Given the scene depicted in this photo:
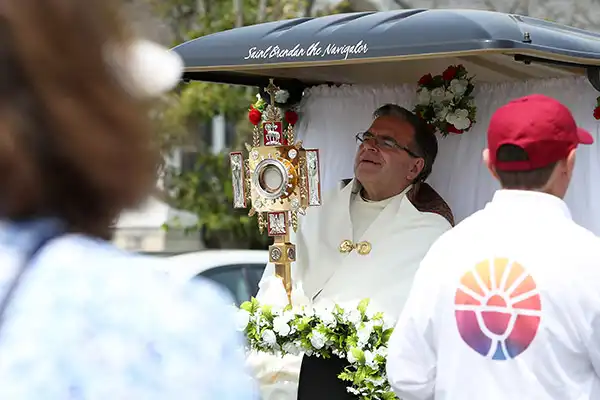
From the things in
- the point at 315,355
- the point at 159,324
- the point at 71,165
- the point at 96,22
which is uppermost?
the point at 96,22

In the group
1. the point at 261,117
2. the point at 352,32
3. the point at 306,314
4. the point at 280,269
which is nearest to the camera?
the point at 352,32

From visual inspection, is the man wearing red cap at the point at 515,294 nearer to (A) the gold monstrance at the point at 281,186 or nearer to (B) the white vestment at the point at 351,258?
(B) the white vestment at the point at 351,258

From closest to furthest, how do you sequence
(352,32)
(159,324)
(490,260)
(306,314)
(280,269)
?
(159,324) → (490,260) → (352,32) → (306,314) → (280,269)

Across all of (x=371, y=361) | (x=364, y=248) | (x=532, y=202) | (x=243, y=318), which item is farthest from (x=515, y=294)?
(x=364, y=248)

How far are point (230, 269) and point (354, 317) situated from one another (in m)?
2.15

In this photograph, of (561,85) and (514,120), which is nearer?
(514,120)

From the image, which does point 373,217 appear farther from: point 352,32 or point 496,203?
point 496,203

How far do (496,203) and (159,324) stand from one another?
1.67m

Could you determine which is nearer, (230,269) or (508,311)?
(508,311)

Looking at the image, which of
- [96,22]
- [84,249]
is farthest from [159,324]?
[96,22]

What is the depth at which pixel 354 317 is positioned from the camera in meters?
3.77

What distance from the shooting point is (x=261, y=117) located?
182 inches

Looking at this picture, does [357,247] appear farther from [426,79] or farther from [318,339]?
[426,79]

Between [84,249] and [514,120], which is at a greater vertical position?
[514,120]
